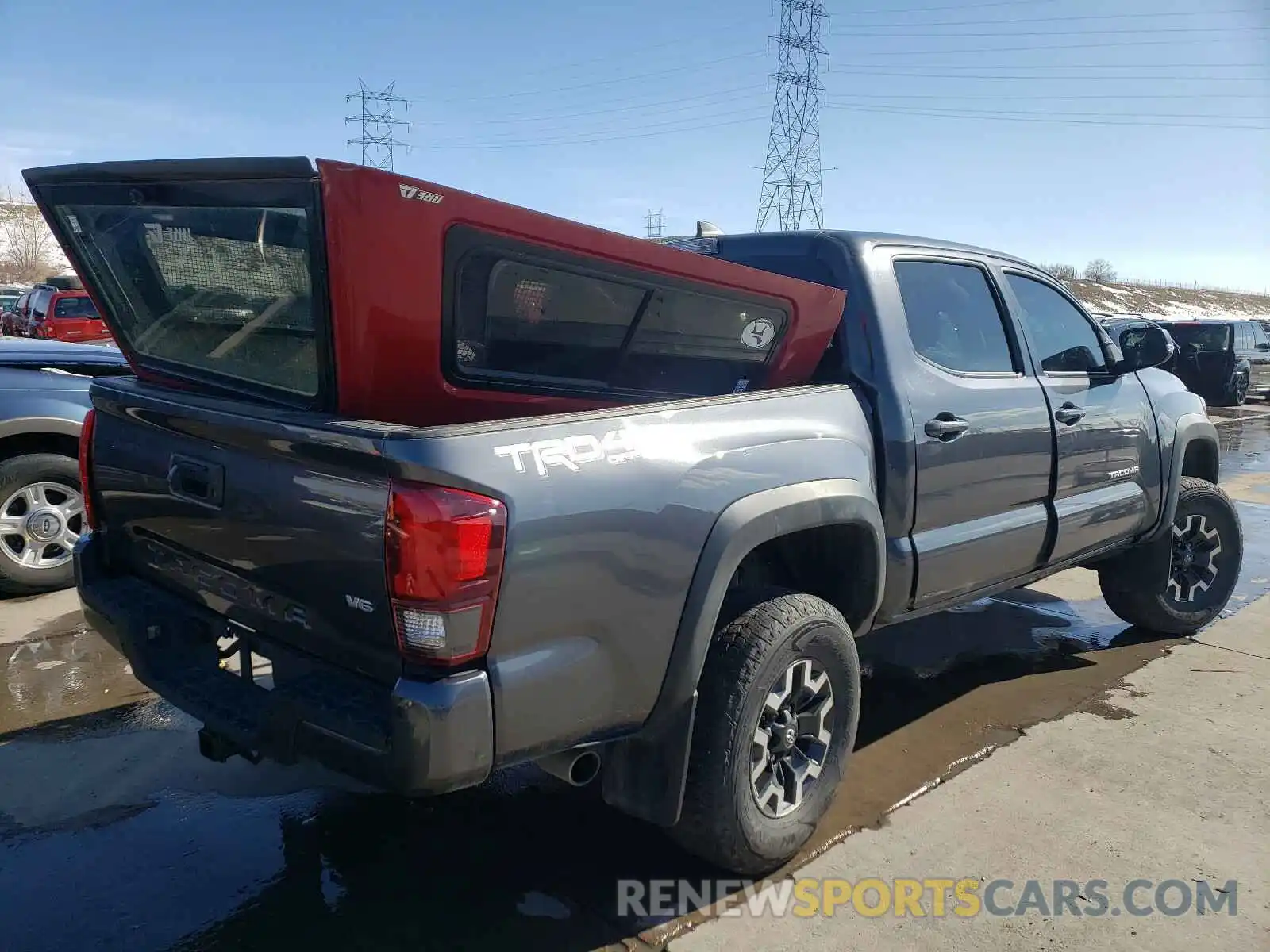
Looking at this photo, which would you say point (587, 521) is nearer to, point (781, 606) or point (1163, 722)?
point (781, 606)

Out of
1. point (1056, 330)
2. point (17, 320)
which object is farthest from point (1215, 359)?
point (17, 320)

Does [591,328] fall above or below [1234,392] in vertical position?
above

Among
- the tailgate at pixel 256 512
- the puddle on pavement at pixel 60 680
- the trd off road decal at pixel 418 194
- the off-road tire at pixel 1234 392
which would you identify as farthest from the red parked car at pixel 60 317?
the off-road tire at pixel 1234 392

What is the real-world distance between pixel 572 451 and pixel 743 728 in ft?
3.30

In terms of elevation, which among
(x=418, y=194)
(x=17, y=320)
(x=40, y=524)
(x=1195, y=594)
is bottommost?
(x=1195, y=594)

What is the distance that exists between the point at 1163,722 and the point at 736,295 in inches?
111

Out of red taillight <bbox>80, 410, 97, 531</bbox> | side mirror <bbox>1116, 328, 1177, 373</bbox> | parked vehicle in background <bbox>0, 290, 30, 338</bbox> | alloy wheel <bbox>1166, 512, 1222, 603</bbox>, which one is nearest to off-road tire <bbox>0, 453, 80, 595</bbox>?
red taillight <bbox>80, 410, 97, 531</bbox>

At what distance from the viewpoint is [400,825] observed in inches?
125

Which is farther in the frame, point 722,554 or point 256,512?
point 722,554

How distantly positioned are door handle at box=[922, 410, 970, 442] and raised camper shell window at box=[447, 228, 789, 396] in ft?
2.20

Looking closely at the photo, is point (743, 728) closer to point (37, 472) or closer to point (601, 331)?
point (601, 331)

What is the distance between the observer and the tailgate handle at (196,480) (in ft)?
8.31

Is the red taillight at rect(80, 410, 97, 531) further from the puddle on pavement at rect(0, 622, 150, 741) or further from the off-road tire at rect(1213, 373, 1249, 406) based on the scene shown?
the off-road tire at rect(1213, 373, 1249, 406)

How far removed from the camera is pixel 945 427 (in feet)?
11.5
